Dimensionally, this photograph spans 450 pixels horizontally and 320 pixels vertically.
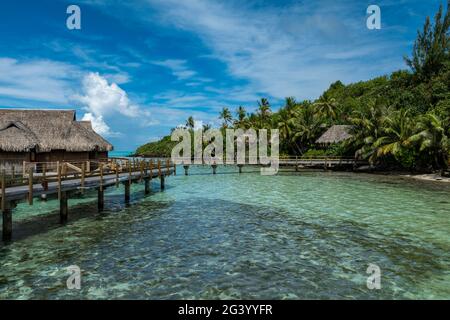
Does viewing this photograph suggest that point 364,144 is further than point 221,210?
Yes

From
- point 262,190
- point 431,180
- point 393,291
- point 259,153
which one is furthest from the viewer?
point 259,153

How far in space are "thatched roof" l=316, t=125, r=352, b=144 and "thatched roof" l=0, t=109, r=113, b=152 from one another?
109 ft

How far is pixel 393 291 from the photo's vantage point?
7992 mm

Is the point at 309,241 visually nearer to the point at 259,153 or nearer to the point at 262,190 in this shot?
the point at 262,190

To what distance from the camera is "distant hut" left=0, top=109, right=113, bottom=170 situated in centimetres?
2175

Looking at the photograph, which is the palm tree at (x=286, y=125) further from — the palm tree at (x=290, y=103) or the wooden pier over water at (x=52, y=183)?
the wooden pier over water at (x=52, y=183)

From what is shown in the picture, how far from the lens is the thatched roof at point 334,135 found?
48.3m

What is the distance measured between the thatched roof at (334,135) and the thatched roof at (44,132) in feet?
109

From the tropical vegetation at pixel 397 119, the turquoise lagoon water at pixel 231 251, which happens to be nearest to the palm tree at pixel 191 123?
the tropical vegetation at pixel 397 119

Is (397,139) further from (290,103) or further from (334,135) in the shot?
(290,103)

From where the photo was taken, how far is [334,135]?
49156 millimetres
